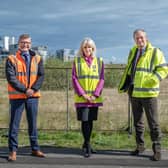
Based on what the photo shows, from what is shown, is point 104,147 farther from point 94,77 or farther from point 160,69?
point 160,69

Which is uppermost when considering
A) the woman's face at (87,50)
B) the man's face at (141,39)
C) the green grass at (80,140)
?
the man's face at (141,39)

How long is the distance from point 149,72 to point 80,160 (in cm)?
184

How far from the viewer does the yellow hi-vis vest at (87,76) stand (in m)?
6.48

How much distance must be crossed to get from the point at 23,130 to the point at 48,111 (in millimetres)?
2400

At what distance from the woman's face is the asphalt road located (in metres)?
1.75

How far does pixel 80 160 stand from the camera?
642cm

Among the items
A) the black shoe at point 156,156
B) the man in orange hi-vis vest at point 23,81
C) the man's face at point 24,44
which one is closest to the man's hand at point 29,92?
the man in orange hi-vis vest at point 23,81

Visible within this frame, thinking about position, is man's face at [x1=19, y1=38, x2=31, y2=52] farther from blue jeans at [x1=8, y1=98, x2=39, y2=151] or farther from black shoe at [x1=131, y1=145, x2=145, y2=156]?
black shoe at [x1=131, y1=145, x2=145, y2=156]

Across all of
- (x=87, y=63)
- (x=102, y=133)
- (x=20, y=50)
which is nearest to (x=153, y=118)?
(x=87, y=63)

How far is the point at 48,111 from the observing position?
12086mm

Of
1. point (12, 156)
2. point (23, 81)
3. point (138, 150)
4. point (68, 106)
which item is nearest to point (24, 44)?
point (23, 81)

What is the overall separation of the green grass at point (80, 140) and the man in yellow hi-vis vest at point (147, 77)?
119cm

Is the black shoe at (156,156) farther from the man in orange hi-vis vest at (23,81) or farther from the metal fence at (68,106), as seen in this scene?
the metal fence at (68,106)

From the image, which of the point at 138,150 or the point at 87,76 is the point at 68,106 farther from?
the point at 87,76
